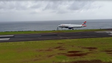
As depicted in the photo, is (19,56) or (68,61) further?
(19,56)

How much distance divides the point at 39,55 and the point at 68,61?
195 inches

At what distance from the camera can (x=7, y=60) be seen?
752 inches

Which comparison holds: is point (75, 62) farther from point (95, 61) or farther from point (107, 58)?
point (107, 58)

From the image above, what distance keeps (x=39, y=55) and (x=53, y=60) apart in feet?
10.8

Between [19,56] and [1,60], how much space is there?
2573mm

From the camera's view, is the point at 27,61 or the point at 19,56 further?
the point at 19,56

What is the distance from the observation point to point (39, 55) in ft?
69.8

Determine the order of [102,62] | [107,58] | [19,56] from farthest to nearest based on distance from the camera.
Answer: [19,56], [107,58], [102,62]

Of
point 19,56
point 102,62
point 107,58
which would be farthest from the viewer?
point 19,56

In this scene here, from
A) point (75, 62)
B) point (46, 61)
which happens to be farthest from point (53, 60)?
point (75, 62)

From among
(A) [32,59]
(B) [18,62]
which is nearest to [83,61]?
(A) [32,59]

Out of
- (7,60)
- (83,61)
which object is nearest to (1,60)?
(7,60)

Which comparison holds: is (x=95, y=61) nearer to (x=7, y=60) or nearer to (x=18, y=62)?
(x=18, y=62)

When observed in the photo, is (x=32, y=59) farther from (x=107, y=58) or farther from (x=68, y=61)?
(x=107, y=58)
